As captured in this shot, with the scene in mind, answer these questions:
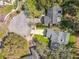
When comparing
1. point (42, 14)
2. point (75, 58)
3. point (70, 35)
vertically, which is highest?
point (42, 14)

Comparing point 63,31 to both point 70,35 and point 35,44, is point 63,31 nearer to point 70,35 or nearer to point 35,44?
point 70,35

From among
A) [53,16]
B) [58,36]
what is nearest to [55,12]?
[53,16]

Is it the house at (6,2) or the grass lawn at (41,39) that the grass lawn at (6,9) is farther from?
the grass lawn at (41,39)

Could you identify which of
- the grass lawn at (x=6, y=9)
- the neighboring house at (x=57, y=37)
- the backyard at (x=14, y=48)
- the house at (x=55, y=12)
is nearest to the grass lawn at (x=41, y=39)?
the neighboring house at (x=57, y=37)

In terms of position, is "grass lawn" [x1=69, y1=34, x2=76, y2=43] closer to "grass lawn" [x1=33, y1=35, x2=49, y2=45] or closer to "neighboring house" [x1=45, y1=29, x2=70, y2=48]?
"neighboring house" [x1=45, y1=29, x2=70, y2=48]

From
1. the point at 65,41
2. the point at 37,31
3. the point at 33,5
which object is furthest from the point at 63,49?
the point at 33,5

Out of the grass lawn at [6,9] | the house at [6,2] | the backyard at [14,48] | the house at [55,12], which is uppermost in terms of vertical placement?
the house at [6,2]
